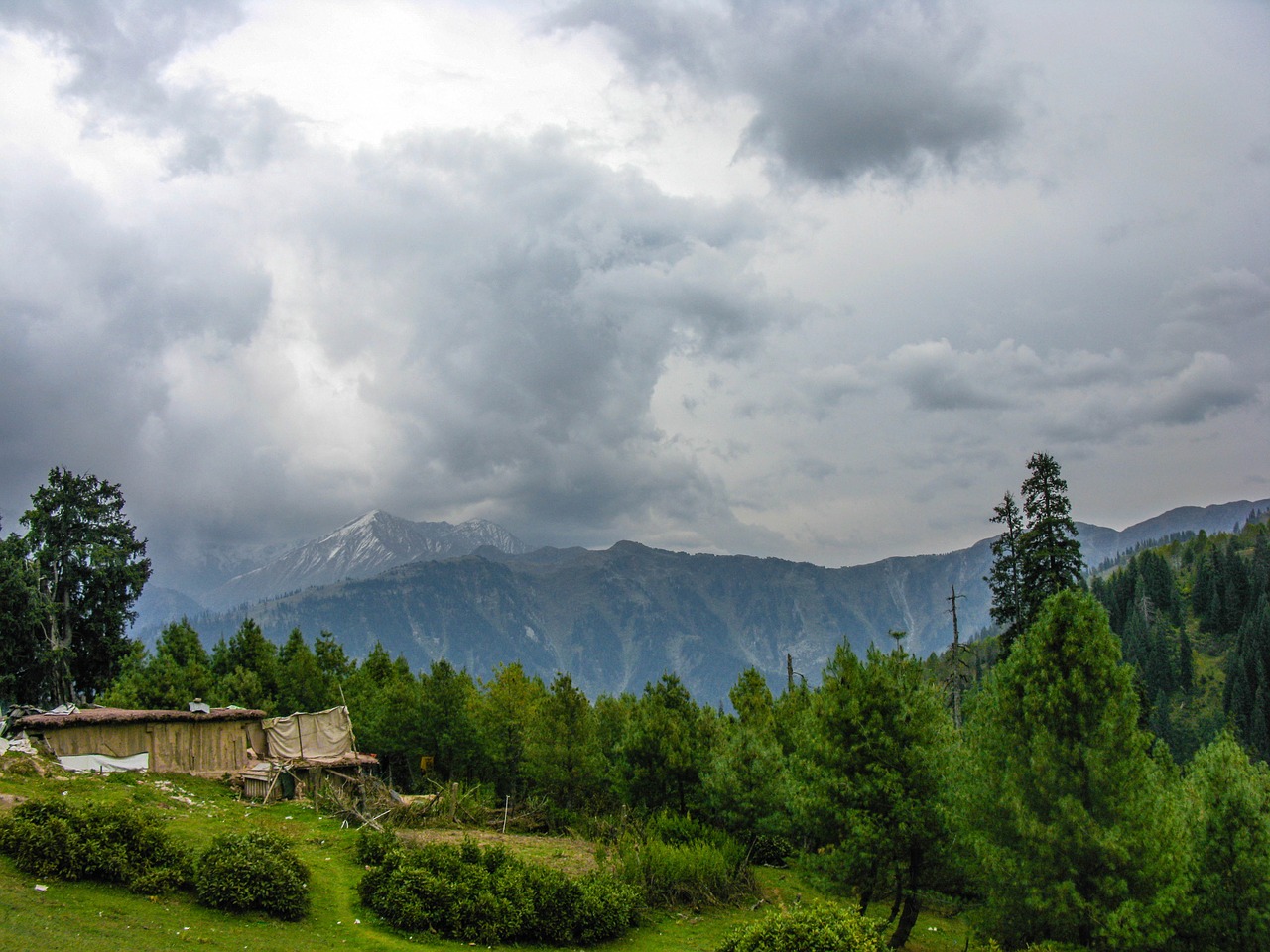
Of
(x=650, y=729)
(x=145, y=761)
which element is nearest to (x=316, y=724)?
(x=145, y=761)

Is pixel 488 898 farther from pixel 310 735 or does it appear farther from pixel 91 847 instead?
pixel 310 735

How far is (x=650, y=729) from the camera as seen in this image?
3856 cm

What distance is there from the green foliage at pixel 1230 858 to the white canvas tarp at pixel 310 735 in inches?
1623

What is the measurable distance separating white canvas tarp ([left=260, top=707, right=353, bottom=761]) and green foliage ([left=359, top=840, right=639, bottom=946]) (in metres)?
23.2

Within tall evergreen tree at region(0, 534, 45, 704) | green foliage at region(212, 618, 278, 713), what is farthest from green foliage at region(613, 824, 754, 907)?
tall evergreen tree at region(0, 534, 45, 704)

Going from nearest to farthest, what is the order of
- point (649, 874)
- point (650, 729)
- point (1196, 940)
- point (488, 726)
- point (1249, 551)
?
point (1196, 940)
point (649, 874)
point (650, 729)
point (488, 726)
point (1249, 551)

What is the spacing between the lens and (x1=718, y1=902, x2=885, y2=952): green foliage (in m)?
16.7

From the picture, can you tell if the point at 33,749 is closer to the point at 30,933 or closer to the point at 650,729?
the point at 30,933

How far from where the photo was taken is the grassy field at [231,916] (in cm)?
1673

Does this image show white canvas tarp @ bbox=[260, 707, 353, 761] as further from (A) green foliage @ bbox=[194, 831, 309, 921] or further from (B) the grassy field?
(A) green foliage @ bbox=[194, 831, 309, 921]

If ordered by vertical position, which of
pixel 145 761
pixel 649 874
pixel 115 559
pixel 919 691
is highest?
pixel 115 559

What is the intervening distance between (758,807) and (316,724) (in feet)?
88.1

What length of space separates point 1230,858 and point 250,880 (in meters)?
24.7

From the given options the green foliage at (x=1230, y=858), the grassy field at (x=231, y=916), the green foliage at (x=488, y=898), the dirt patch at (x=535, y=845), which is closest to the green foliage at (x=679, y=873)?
the grassy field at (x=231, y=916)
